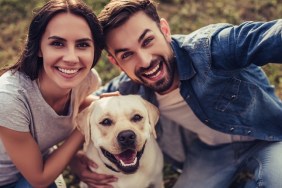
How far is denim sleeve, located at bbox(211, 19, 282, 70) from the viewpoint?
8.08 ft

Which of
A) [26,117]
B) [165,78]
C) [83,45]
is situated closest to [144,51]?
[165,78]

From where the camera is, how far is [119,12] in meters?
2.86

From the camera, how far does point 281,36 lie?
94.9 inches

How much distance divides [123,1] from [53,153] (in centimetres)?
115

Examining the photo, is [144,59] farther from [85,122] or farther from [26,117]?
[26,117]

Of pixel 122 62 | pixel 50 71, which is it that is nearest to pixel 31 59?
pixel 50 71

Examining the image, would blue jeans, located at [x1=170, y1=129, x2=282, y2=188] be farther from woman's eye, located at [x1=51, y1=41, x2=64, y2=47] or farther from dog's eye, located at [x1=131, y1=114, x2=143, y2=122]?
woman's eye, located at [x1=51, y1=41, x2=64, y2=47]

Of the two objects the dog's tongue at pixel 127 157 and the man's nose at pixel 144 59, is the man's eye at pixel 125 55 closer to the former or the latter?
the man's nose at pixel 144 59

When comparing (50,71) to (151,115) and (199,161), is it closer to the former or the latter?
(151,115)

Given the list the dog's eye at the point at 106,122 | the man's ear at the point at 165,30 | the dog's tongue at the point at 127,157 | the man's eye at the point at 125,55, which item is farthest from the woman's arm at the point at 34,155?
the man's ear at the point at 165,30

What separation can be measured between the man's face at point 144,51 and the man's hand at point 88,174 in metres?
0.70

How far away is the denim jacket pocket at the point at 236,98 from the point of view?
9.57 feet

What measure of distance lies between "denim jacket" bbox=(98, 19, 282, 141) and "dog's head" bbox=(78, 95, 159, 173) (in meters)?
0.33

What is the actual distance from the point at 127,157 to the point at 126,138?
0.18m
